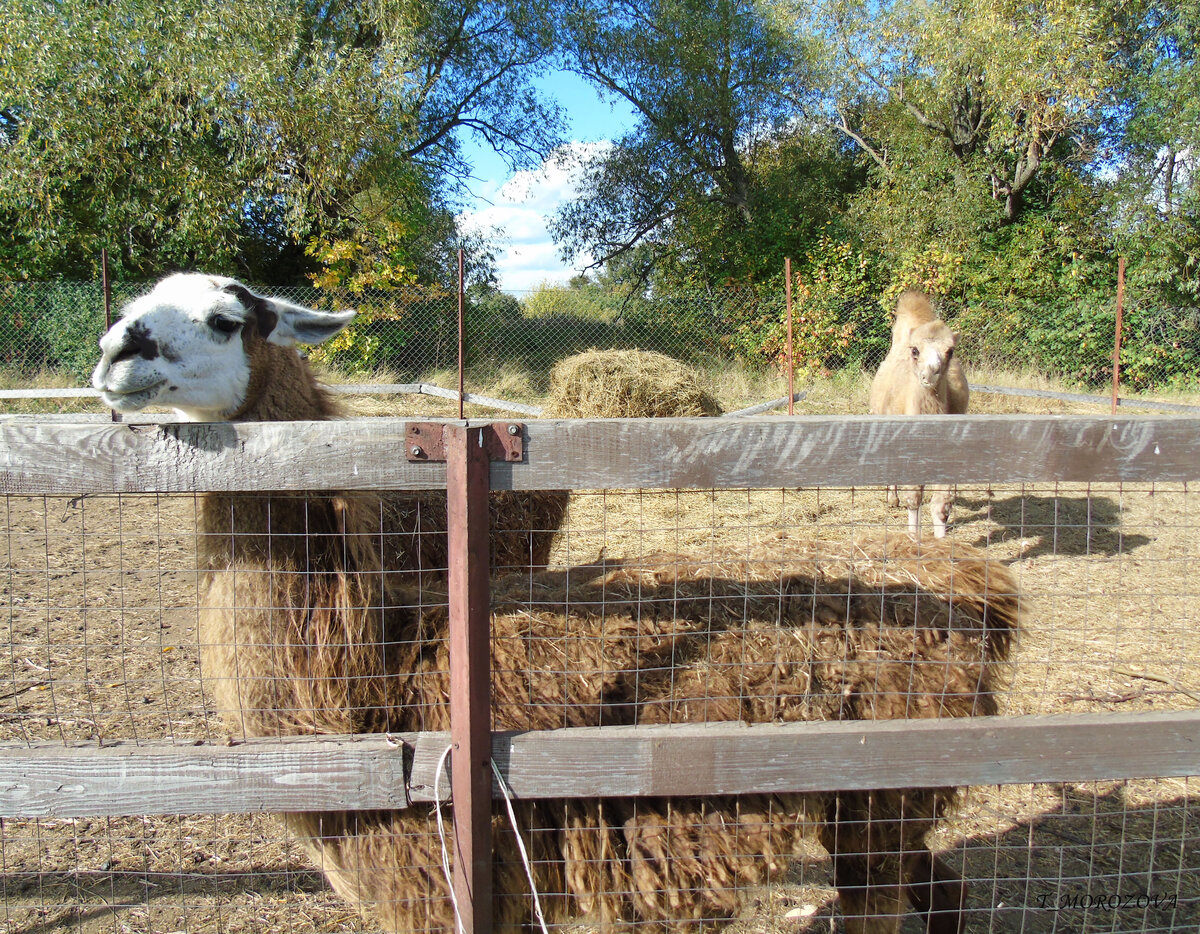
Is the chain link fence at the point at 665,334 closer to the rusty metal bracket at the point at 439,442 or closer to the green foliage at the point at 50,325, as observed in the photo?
the green foliage at the point at 50,325

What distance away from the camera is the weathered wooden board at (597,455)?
1.95 m

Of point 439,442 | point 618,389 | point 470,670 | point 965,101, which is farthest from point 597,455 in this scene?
point 965,101

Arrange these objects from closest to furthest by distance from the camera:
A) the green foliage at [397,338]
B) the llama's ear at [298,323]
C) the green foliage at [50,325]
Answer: the llama's ear at [298,323] → the green foliage at [50,325] → the green foliage at [397,338]

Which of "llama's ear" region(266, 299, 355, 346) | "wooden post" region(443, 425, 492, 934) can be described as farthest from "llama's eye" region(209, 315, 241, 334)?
"wooden post" region(443, 425, 492, 934)

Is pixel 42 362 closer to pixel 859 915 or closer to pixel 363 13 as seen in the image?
pixel 363 13

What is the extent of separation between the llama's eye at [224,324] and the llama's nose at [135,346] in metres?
0.20

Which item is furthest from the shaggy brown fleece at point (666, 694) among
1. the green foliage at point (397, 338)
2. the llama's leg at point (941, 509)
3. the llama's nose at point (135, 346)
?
the green foliage at point (397, 338)

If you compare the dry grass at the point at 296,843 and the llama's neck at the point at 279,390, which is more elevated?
the llama's neck at the point at 279,390

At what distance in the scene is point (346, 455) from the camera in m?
1.96

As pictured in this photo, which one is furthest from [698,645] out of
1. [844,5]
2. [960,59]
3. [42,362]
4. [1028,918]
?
[844,5]

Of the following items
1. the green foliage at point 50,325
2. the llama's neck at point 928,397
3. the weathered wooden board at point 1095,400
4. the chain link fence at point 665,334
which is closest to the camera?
the llama's neck at point 928,397

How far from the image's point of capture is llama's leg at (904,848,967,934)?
276cm

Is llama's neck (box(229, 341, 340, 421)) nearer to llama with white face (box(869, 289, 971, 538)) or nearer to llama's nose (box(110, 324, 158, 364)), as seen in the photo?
llama's nose (box(110, 324, 158, 364))

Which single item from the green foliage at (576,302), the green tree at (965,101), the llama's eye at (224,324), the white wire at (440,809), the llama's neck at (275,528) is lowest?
the white wire at (440,809)
